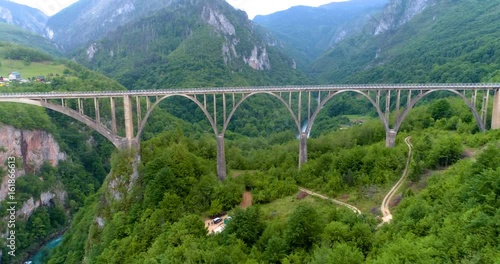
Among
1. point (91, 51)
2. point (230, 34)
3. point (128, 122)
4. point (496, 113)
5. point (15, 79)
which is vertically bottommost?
point (128, 122)

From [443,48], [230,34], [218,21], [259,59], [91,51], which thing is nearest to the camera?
[443,48]

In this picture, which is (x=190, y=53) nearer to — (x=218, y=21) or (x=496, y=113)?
(x=218, y=21)

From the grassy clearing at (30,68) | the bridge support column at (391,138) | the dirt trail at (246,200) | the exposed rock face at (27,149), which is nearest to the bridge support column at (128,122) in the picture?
the dirt trail at (246,200)

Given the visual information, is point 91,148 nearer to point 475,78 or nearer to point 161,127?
point 161,127

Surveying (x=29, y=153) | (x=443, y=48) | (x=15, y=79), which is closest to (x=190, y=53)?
(x=15, y=79)

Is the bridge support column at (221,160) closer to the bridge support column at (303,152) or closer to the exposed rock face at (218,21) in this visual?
the bridge support column at (303,152)

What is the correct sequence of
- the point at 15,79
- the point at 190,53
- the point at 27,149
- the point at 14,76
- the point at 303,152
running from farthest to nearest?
the point at 190,53 → the point at 14,76 → the point at 15,79 → the point at 27,149 → the point at 303,152

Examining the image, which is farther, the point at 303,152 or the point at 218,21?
the point at 218,21
